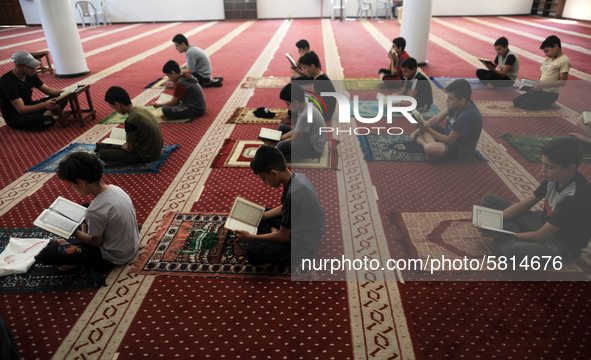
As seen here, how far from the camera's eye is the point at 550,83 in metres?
4.99

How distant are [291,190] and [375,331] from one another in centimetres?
81

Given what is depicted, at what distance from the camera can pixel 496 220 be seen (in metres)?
2.41

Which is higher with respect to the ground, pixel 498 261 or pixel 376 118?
pixel 376 118

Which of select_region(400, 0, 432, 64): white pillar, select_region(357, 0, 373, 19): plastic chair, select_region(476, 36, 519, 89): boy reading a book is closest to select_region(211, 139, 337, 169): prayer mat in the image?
select_region(476, 36, 519, 89): boy reading a book

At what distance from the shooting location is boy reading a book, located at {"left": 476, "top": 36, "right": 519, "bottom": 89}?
5.56 m

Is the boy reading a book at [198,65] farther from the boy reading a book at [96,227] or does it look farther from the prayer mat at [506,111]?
the boy reading a book at [96,227]

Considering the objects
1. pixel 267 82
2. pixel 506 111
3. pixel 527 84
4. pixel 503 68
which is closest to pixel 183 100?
pixel 267 82

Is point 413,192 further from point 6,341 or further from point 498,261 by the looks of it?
point 6,341

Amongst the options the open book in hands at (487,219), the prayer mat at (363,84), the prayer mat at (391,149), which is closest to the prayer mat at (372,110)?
the prayer mat at (391,149)

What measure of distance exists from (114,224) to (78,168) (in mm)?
365

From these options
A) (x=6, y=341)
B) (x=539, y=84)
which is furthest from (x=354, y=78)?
(x=6, y=341)

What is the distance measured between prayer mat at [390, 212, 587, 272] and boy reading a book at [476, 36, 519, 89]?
12.6 ft

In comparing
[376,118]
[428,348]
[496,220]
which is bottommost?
[428,348]

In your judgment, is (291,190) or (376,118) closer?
(291,190)
